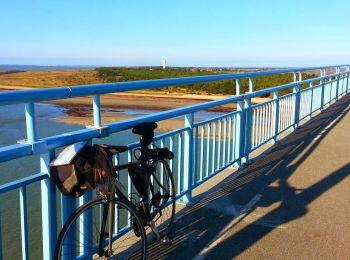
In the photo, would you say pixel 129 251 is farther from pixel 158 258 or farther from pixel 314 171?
pixel 314 171

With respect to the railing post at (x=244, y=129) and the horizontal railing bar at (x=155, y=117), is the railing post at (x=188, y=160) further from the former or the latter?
the railing post at (x=244, y=129)

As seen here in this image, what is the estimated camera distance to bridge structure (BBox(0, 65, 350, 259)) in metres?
2.91

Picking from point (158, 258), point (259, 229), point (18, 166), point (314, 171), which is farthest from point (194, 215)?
point (18, 166)

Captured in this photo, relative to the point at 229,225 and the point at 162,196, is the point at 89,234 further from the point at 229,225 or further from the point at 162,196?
the point at 229,225

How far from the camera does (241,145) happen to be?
7.32 metres

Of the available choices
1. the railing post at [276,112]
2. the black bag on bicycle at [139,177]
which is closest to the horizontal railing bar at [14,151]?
the black bag on bicycle at [139,177]

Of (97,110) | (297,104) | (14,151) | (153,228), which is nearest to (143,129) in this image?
(97,110)

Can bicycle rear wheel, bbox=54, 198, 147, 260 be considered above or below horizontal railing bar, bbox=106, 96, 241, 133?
below

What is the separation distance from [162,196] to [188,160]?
1173 mm

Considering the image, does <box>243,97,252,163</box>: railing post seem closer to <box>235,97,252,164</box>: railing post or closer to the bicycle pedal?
<box>235,97,252,164</box>: railing post

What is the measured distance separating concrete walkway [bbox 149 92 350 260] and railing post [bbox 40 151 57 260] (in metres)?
1.20

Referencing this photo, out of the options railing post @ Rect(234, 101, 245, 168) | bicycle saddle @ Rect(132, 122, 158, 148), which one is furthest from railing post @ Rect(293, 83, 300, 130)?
bicycle saddle @ Rect(132, 122, 158, 148)

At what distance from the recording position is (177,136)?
612cm

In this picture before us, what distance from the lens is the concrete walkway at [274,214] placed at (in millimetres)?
4344
